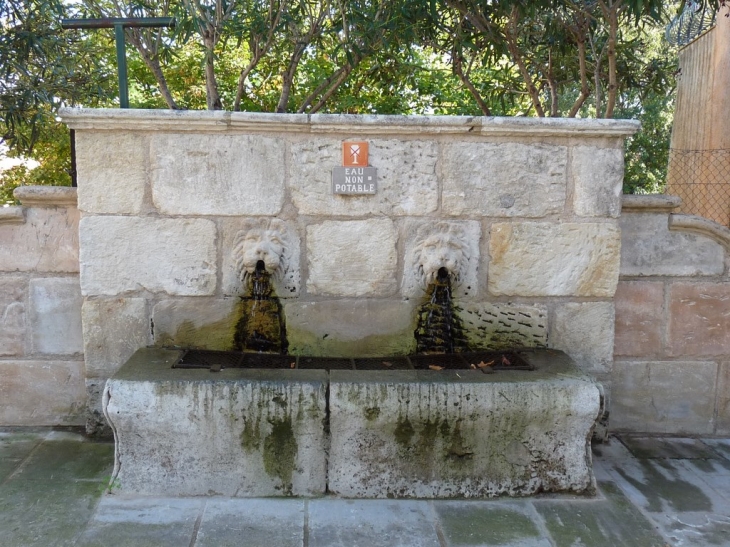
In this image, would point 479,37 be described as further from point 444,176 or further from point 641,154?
point 641,154

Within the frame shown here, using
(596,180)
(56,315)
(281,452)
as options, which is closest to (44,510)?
(281,452)

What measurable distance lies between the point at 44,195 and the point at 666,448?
3.27 meters

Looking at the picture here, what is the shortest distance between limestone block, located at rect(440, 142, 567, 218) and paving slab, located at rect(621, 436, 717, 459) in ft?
4.05

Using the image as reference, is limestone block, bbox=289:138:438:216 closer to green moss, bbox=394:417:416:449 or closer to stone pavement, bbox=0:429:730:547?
green moss, bbox=394:417:416:449

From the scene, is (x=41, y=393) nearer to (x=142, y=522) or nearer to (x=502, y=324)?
(x=142, y=522)

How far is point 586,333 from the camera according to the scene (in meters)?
2.91

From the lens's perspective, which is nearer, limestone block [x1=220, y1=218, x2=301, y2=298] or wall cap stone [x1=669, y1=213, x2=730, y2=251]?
limestone block [x1=220, y1=218, x2=301, y2=298]

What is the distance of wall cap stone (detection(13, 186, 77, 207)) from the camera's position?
283 centimetres

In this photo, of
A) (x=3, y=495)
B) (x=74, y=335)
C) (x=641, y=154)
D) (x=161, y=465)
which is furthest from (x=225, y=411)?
(x=641, y=154)

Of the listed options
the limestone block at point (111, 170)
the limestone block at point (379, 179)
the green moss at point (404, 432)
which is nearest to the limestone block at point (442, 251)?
the limestone block at point (379, 179)

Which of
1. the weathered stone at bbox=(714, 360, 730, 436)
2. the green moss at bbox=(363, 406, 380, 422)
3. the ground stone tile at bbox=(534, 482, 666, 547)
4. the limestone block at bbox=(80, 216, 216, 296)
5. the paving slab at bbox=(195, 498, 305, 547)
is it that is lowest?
the ground stone tile at bbox=(534, 482, 666, 547)

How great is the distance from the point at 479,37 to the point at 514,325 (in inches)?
114

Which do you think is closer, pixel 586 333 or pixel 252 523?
pixel 252 523

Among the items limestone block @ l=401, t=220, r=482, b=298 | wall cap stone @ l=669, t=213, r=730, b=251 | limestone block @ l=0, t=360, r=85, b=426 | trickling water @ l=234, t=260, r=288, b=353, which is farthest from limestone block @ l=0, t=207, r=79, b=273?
wall cap stone @ l=669, t=213, r=730, b=251
